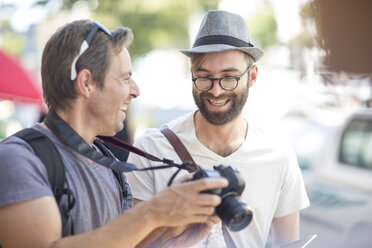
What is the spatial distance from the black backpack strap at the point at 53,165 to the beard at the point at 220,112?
3.50 feet

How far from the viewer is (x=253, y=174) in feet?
8.34

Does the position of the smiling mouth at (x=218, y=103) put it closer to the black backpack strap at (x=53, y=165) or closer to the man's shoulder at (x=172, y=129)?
the man's shoulder at (x=172, y=129)

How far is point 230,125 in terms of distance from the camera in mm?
2664

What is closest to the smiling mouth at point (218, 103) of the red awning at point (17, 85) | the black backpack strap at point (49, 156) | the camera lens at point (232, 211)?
the camera lens at point (232, 211)

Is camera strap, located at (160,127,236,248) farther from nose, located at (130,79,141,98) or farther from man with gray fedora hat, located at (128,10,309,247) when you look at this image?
nose, located at (130,79,141,98)

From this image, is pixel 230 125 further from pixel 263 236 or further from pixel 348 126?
pixel 348 126

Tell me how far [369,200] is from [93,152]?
321 cm

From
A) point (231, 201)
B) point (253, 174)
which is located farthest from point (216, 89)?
point (231, 201)

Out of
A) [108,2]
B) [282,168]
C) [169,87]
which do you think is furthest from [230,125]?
[169,87]

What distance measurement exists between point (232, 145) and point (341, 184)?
225 cm

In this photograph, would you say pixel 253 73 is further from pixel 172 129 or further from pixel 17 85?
pixel 17 85

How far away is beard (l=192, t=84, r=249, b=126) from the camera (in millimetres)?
2547

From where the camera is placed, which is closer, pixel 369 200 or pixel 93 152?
pixel 93 152

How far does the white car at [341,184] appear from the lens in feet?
14.0
